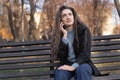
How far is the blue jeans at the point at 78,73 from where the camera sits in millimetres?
4555

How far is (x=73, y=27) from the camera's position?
16.7 feet

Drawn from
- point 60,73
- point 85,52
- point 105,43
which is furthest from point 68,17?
point 105,43

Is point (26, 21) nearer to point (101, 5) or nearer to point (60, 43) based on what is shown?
point (101, 5)

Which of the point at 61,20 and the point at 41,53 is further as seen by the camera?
the point at 41,53

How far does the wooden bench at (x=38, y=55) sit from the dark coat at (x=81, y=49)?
93 cm

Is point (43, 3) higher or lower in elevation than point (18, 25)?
higher

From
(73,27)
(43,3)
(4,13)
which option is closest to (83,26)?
(73,27)

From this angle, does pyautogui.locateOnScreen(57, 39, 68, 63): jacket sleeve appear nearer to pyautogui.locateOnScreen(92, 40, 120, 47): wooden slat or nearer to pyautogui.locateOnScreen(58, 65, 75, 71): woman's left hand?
pyautogui.locateOnScreen(58, 65, 75, 71): woman's left hand

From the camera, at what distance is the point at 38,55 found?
618 cm

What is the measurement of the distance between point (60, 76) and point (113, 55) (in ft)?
5.08

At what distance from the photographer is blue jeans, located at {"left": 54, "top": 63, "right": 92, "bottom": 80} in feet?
14.9

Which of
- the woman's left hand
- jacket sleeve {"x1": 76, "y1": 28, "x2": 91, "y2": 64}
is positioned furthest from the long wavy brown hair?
the woman's left hand

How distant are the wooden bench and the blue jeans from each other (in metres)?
1.11

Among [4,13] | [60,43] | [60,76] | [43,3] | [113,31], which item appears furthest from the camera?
[113,31]
